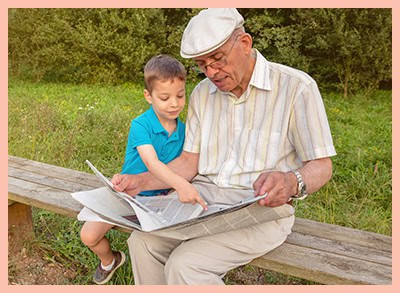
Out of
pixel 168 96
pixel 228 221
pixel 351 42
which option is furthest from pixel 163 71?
pixel 351 42

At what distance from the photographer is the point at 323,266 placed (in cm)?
205

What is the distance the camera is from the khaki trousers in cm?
204

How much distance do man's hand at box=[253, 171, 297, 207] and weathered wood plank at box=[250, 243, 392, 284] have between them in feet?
1.16

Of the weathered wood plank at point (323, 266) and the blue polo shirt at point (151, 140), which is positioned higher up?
the blue polo shirt at point (151, 140)

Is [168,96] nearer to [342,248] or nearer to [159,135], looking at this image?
[159,135]

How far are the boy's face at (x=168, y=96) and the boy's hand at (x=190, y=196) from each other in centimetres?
41

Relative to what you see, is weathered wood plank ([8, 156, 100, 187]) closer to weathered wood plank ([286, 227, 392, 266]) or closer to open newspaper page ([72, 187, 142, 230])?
open newspaper page ([72, 187, 142, 230])

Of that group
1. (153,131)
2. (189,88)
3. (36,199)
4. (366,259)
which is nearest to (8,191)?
(36,199)

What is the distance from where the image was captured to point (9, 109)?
631cm

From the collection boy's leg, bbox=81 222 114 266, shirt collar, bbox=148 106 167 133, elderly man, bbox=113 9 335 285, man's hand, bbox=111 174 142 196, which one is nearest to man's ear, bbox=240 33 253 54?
elderly man, bbox=113 9 335 285

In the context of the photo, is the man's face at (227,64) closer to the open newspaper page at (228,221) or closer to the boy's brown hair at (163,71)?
the boy's brown hair at (163,71)

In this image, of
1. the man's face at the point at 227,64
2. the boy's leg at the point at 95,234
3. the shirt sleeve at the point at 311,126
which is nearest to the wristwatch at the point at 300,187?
the shirt sleeve at the point at 311,126

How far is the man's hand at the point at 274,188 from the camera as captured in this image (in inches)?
71.7

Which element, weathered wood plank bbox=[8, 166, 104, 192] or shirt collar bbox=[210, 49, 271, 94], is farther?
weathered wood plank bbox=[8, 166, 104, 192]
